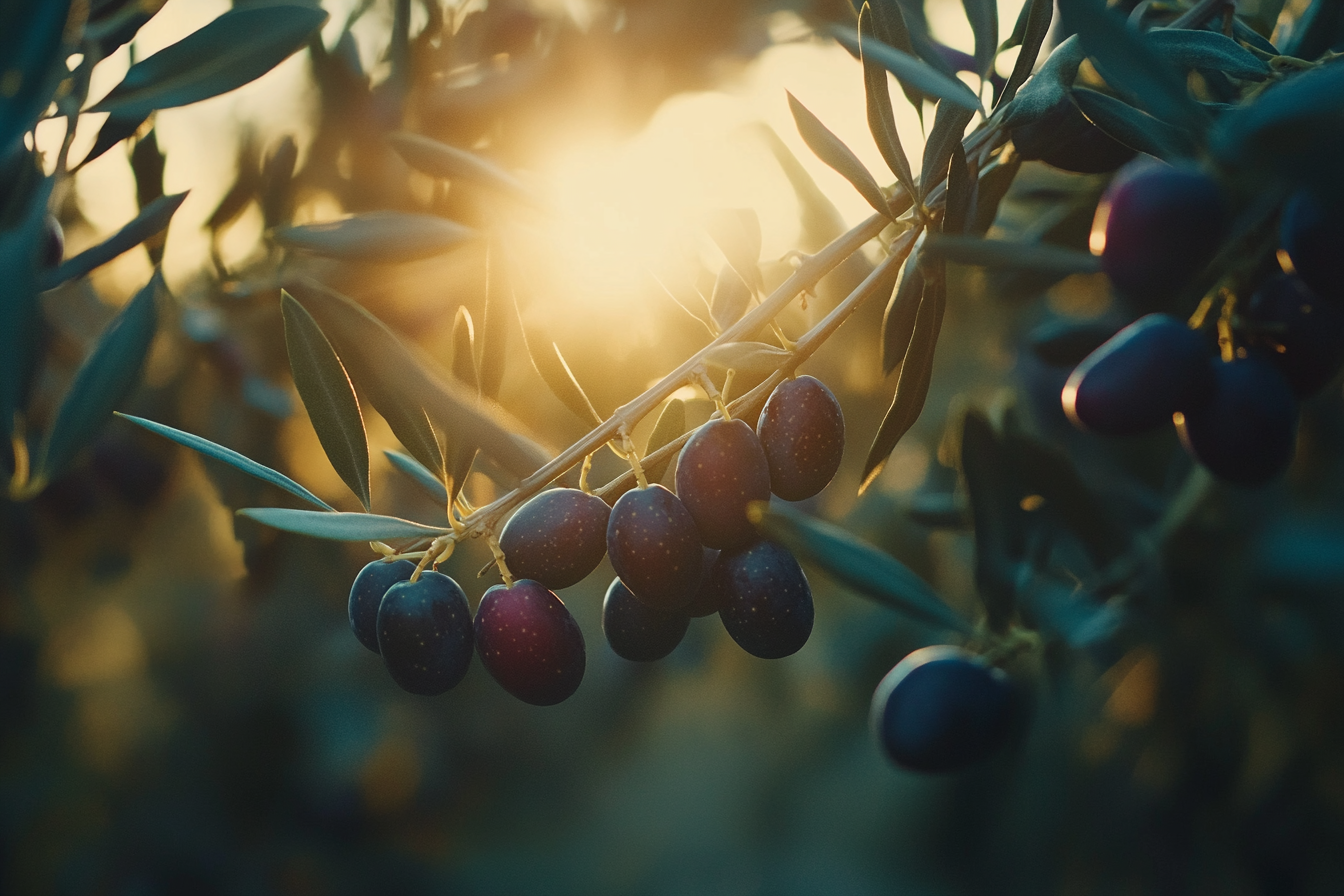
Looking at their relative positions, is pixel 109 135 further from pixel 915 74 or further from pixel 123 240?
pixel 915 74

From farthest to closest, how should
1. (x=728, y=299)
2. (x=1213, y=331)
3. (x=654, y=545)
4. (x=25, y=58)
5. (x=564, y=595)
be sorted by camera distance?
1. (x=564, y=595)
2. (x=1213, y=331)
3. (x=728, y=299)
4. (x=654, y=545)
5. (x=25, y=58)

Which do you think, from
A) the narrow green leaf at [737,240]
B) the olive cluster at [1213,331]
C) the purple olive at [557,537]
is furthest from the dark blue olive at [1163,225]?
the purple olive at [557,537]

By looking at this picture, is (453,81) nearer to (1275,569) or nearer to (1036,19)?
(1036,19)

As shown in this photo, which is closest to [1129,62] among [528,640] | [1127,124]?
[1127,124]

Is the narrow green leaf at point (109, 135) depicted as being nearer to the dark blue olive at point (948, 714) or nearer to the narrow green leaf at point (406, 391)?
the narrow green leaf at point (406, 391)

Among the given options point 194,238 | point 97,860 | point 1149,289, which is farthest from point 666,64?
point 97,860

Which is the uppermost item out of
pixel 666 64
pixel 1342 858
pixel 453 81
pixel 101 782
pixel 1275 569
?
pixel 453 81
